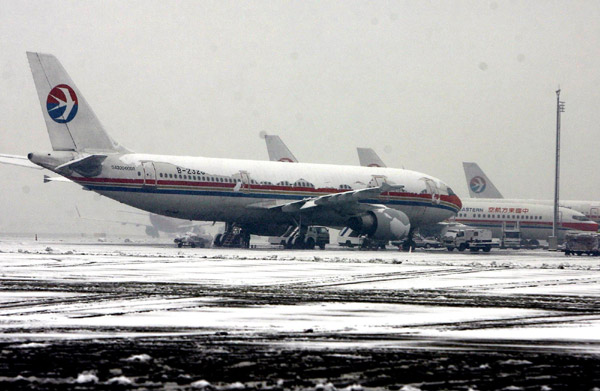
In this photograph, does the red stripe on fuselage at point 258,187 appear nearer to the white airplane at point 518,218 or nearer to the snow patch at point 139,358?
the white airplane at point 518,218

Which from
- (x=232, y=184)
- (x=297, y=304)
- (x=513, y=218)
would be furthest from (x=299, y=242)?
(x=297, y=304)

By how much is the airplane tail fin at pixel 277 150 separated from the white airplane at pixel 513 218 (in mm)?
8264

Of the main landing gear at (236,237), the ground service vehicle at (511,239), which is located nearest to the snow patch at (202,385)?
the main landing gear at (236,237)

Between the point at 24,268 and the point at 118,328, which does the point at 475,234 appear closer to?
the point at 24,268

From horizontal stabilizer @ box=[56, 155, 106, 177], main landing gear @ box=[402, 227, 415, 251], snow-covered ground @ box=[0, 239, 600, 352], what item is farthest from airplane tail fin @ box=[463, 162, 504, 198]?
snow-covered ground @ box=[0, 239, 600, 352]

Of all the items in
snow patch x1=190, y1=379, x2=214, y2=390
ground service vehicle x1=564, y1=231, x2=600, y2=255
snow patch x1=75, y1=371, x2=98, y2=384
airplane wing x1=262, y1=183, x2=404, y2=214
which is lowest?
snow patch x1=75, y1=371, x2=98, y2=384

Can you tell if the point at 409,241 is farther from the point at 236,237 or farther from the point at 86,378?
the point at 86,378

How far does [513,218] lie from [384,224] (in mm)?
29896

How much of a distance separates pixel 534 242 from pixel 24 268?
6800 centimetres

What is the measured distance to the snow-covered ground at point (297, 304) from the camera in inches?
492

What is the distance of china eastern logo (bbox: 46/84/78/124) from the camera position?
50.9 m

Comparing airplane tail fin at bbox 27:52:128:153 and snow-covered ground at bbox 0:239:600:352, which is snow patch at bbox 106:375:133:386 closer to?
snow-covered ground at bbox 0:239:600:352

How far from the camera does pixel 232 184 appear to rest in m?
54.7

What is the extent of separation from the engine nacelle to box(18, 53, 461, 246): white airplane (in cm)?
6
